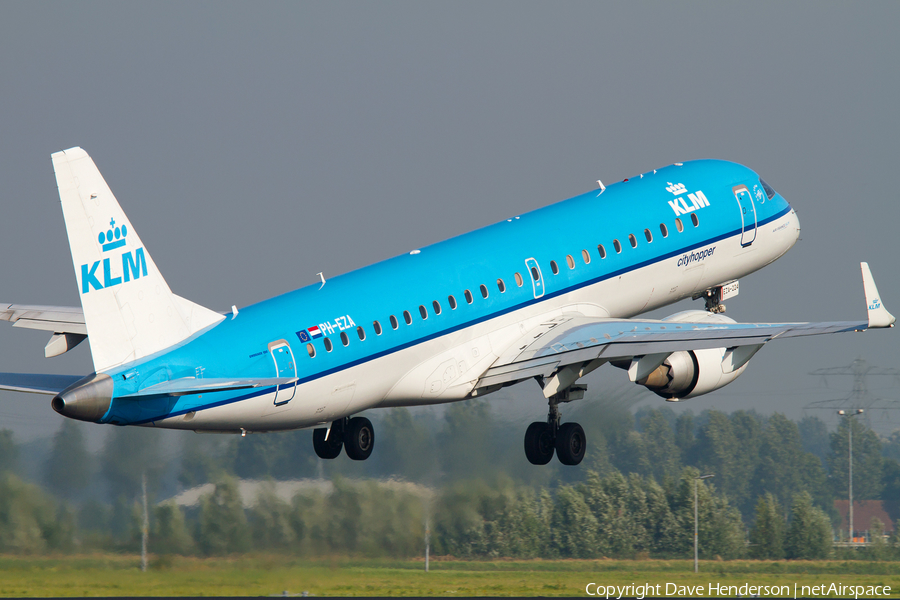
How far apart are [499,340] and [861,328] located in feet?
30.6

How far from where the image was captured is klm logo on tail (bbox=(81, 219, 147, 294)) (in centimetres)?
2770

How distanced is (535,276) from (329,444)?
7.26 meters

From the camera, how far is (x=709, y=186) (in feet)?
137

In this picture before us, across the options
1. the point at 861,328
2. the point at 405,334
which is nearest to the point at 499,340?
the point at 405,334

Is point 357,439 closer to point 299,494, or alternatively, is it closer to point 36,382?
point 299,494

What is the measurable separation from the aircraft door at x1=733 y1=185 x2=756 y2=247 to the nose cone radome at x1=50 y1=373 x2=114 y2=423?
2197 cm

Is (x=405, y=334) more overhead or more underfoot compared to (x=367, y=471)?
more overhead

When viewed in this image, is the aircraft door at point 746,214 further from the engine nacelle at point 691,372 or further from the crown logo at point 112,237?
the crown logo at point 112,237

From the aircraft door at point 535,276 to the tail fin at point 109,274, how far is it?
10862 millimetres

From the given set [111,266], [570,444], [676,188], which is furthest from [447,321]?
Answer: [676,188]

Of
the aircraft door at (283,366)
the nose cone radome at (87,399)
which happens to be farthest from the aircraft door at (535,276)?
the nose cone radome at (87,399)

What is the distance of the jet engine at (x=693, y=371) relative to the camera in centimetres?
3659

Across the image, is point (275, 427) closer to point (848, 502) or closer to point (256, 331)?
point (256, 331)

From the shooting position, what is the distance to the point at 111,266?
28031 millimetres
